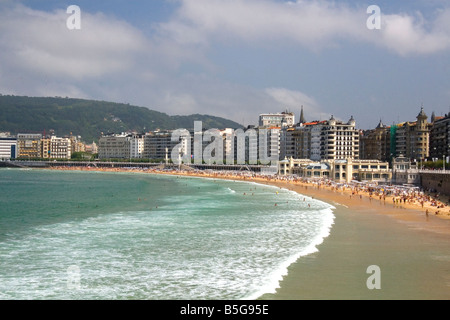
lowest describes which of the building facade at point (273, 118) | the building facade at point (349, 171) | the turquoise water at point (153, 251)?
the turquoise water at point (153, 251)

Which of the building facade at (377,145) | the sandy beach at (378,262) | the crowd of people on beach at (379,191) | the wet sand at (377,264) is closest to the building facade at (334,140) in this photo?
the building facade at (377,145)

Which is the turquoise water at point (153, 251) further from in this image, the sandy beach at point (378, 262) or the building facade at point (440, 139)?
the building facade at point (440, 139)

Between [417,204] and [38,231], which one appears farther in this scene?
[417,204]

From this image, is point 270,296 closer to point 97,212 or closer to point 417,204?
point 97,212

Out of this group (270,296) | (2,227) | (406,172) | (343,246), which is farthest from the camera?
(406,172)

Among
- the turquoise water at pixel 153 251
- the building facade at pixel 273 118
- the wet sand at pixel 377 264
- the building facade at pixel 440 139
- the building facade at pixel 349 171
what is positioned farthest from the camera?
the building facade at pixel 273 118

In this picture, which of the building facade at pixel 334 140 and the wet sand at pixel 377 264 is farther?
the building facade at pixel 334 140

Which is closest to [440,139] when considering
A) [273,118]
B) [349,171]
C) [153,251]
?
[349,171]

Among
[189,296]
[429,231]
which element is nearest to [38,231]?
[189,296]
